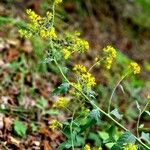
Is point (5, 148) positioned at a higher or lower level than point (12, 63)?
lower

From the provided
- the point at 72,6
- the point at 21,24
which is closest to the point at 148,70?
the point at 72,6

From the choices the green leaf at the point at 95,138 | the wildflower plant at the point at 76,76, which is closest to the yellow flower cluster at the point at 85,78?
the wildflower plant at the point at 76,76

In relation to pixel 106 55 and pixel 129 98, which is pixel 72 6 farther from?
pixel 106 55

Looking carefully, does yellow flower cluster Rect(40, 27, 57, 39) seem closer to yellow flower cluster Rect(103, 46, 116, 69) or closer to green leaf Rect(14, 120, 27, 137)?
yellow flower cluster Rect(103, 46, 116, 69)

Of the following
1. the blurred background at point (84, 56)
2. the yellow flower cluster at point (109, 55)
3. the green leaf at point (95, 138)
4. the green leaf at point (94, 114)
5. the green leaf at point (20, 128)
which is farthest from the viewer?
the blurred background at point (84, 56)

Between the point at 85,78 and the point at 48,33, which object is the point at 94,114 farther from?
the point at 48,33

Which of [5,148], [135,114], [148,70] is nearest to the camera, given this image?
[5,148]

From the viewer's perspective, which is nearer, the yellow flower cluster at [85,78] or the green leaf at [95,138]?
the yellow flower cluster at [85,78]

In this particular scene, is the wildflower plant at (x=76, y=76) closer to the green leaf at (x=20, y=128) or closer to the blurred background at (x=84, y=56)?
the blurred background at (x=84, y=56)
